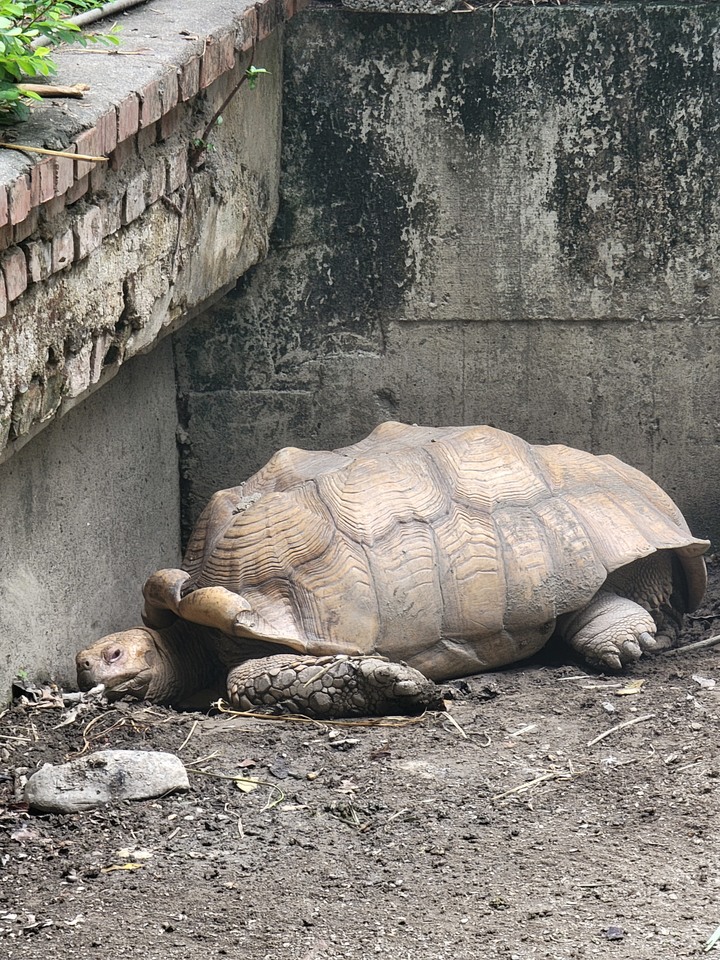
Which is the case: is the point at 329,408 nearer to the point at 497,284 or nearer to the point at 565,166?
the point at 497,284

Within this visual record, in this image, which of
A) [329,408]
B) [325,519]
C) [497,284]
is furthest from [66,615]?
[497,284]

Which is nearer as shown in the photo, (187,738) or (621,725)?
(187,738)

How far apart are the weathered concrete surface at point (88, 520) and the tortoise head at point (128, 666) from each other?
0.17m

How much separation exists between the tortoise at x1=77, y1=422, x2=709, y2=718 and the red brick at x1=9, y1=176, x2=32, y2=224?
1825 mm

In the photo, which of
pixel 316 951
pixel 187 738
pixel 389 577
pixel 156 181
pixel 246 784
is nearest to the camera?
pixel 316 951

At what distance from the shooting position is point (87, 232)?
12.0ft

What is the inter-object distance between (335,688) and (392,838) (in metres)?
0.95

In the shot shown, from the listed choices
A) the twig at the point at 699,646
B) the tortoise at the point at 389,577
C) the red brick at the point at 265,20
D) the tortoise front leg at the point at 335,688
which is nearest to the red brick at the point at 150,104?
the red brick at the point at 265,20

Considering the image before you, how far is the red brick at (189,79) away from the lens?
4.09 meters

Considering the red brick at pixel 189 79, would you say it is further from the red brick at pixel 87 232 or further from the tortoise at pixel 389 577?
the tortoise at pixel 389 577

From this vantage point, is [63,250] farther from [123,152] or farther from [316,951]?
[316,951]

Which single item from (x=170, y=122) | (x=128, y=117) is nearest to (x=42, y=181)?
(x=128, y=117)

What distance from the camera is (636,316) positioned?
5.53 meters

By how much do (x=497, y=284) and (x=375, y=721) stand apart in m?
2.28
